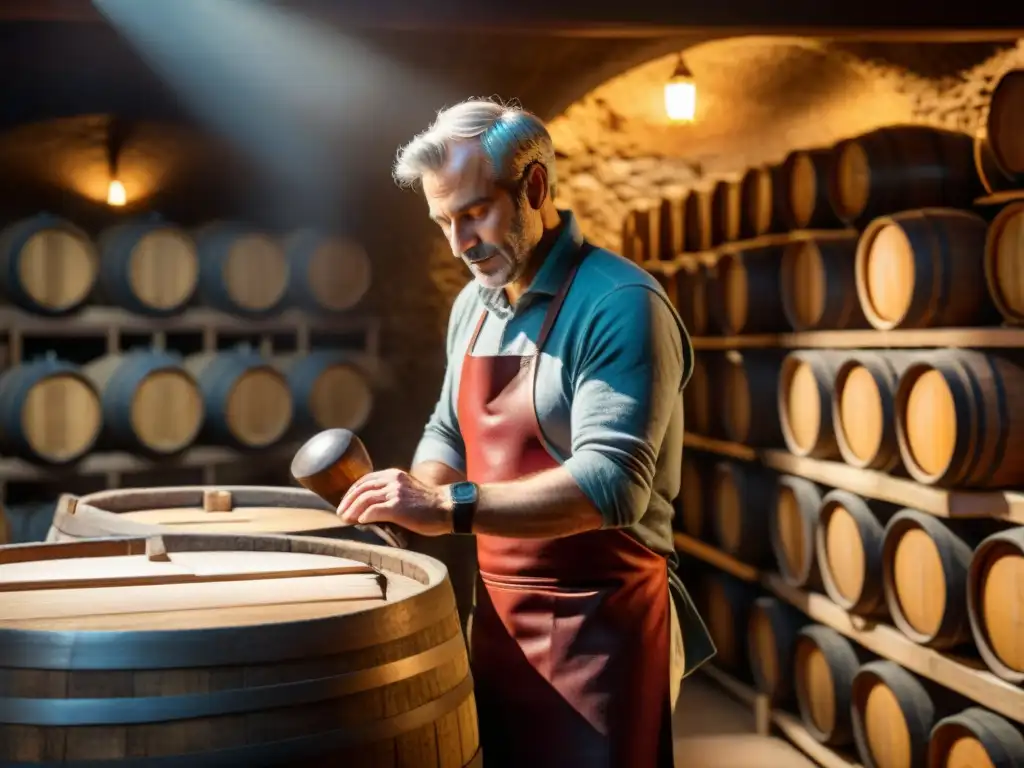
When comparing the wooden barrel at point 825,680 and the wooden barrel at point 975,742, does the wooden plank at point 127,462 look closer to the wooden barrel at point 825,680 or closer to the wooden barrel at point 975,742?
the wooden barrel at point 825,680

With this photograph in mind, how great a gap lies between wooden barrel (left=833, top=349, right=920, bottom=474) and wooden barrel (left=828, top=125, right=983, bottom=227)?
53 centimetres

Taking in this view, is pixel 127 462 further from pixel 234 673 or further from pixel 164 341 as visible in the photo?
pixel 234 673

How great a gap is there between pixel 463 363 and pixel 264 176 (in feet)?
19.7

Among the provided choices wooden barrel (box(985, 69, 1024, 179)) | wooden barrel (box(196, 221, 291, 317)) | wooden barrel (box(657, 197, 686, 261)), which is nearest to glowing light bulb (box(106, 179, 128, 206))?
wooden barrel (box(196, 221, 291, 317))

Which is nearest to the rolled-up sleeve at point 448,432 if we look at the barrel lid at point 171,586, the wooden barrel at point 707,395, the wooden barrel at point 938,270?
the barrel lid at point 171,586

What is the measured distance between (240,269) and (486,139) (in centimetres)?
497

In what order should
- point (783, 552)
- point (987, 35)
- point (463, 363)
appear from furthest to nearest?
point (783, 552), point (987, 35), point (463, 363)

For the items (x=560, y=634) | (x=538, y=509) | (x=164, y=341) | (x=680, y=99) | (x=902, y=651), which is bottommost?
(x=902, y=651)

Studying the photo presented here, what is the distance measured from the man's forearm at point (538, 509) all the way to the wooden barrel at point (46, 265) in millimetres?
4787

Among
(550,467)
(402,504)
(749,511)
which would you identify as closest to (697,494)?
(749,511)

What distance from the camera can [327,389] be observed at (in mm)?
7242

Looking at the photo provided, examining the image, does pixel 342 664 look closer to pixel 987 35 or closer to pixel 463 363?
pixel 463 363

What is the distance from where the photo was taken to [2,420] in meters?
6.14

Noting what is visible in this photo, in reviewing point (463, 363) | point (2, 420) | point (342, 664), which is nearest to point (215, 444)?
point (2, 420)
